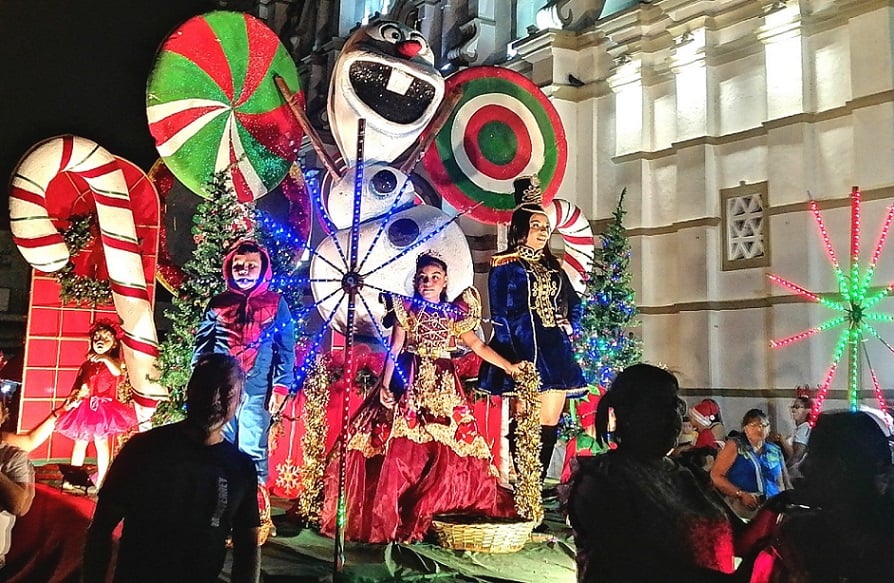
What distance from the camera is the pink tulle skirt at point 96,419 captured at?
6895mm

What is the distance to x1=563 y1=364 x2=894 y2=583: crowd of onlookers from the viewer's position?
2.00m

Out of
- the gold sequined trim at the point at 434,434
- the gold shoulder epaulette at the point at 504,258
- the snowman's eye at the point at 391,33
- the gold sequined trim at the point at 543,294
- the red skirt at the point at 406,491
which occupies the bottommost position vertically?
the red skirt at the point at 406,491

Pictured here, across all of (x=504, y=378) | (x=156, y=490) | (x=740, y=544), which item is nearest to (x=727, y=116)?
(x=504, y=378)

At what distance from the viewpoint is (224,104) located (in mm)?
5816

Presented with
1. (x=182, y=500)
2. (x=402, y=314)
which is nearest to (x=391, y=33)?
(x=402, y=314)

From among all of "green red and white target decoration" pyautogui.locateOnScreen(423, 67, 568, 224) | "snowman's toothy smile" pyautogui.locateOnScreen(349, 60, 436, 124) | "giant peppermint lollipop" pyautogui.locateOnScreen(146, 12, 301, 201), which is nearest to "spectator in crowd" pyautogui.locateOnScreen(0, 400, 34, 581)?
"giant peppermint lollipop" pyautogui.locateOnScreen(146, 12, 301, 201)

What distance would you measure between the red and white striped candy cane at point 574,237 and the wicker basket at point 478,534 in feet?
11.9

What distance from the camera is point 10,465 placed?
122 inches

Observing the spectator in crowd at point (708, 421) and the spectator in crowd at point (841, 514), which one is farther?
the spectator in crowd at point (708, 421)

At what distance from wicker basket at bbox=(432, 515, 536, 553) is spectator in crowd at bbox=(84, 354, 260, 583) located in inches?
115

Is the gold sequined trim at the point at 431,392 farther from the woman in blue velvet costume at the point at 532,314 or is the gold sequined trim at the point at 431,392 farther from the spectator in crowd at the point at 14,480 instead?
the spectator in crowd at the point at 14,480

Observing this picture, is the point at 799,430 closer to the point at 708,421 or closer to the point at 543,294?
the point at 708,421

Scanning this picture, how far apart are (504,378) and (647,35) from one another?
6.96 m

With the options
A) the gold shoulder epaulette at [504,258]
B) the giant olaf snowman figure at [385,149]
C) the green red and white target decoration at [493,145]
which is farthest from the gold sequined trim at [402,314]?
the green red and white target decoration at [493,145]
